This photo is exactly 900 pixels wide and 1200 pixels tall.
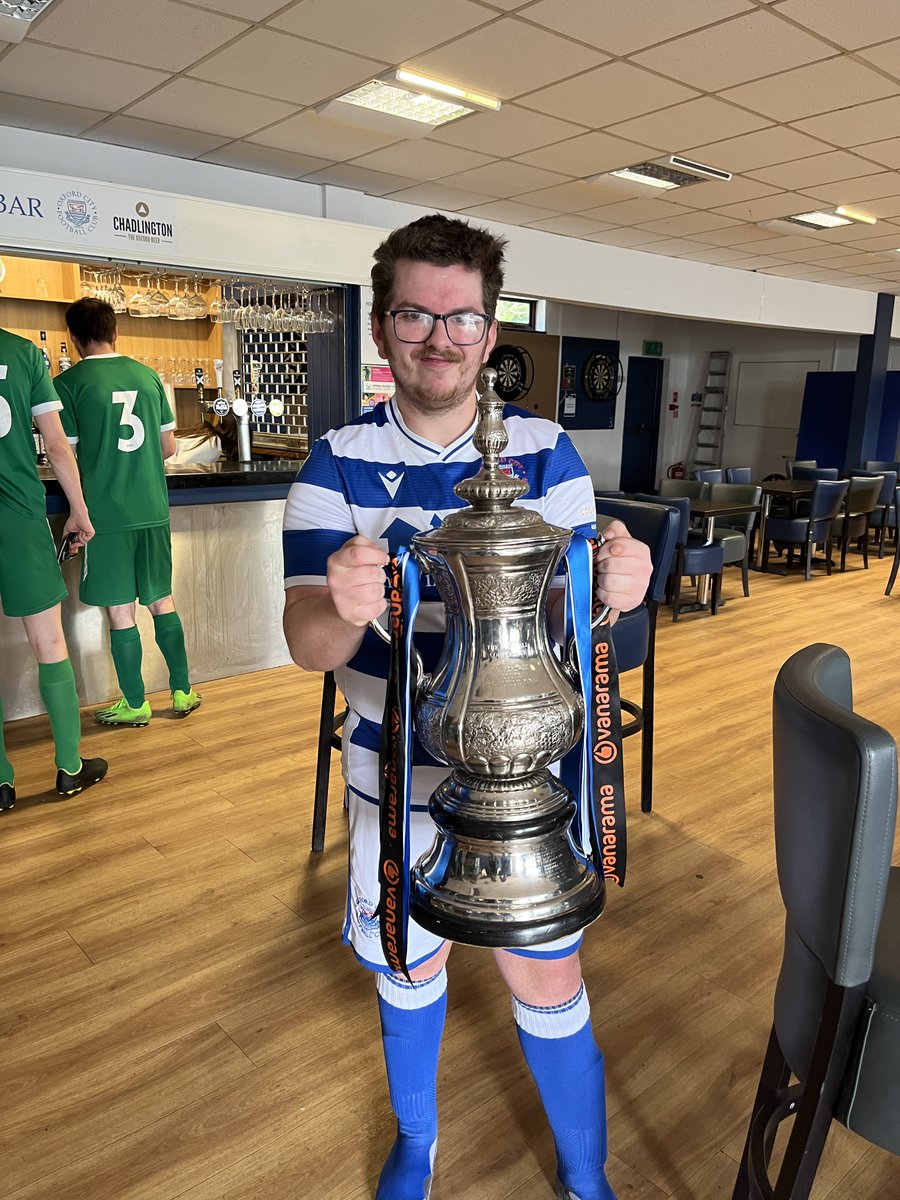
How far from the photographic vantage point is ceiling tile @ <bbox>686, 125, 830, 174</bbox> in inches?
168

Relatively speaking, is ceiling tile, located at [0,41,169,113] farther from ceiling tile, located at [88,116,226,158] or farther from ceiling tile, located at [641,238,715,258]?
ceiling tile, located at [641,238,715,258]

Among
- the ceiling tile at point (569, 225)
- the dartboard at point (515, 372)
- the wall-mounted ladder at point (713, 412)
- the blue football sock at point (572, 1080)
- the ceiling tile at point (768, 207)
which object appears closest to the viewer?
the blue football sock at point (572, 1080)

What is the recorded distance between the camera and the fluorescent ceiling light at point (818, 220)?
6164mm

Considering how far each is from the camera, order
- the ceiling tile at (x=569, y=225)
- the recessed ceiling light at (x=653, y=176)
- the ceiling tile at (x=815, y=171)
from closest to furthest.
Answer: the ceiling tile at (x=815, y=171) → the recessed ceiling light at (x=653, y=176) → the ceiling tile at (x=569, y=225)

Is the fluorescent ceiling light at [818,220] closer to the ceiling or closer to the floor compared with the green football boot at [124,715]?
closer to the ceiling

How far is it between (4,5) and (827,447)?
10.9m

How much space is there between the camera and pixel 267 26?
119 inches

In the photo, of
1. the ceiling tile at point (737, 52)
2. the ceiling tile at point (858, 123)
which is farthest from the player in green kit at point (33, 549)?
the ceiling tile at point (858, 123)

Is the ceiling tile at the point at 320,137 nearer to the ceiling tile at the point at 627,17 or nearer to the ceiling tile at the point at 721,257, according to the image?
the ceiling tile at the point at 627,17

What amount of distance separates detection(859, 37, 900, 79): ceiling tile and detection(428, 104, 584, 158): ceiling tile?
1.29m

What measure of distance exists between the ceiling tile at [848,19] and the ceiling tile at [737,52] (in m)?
0.06

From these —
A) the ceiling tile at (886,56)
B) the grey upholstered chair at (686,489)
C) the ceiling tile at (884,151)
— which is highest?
the ceiling tile at (884,151)

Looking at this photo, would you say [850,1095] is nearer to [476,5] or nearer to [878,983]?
[878,983]

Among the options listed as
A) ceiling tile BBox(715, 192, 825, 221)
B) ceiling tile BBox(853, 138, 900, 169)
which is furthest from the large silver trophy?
ceiling tile BBox(715, 192, 825, 221)
